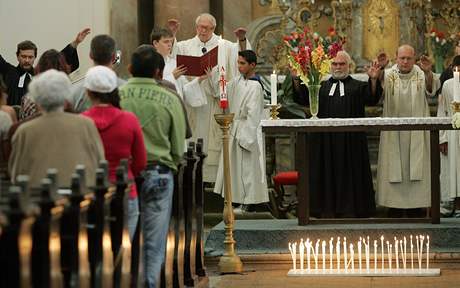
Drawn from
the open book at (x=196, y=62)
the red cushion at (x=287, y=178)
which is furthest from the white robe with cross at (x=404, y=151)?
the open book at (x=196, y=62)

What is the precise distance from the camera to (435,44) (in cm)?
1695

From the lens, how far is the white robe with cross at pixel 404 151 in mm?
14148

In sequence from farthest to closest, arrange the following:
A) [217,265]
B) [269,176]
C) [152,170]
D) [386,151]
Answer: [269,176] < [386,151] < [217,265] < [152,170]

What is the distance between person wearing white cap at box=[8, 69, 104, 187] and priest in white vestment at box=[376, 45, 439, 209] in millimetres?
6905

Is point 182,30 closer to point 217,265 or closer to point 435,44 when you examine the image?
point 435,44

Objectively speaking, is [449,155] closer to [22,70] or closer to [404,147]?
[404,147]

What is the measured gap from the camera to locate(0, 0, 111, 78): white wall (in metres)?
16.6

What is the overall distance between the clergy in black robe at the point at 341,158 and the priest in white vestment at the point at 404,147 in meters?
0.17

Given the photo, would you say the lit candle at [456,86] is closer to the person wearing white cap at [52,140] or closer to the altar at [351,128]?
the altar at [351,128]

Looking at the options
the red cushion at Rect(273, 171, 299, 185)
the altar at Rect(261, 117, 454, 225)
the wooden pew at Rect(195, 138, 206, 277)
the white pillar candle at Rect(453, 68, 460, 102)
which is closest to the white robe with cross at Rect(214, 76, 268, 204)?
the red cushion at Rect(273, 171, 299, 185)

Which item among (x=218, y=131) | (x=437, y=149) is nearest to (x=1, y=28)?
(x=218, y=131)

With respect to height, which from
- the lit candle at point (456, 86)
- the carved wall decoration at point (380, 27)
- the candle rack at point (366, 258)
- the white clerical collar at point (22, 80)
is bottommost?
the candle rack at point (366, 258)

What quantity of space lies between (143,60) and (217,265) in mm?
4075

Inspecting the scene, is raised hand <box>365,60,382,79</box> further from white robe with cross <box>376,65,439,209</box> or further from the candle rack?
the candle rack
